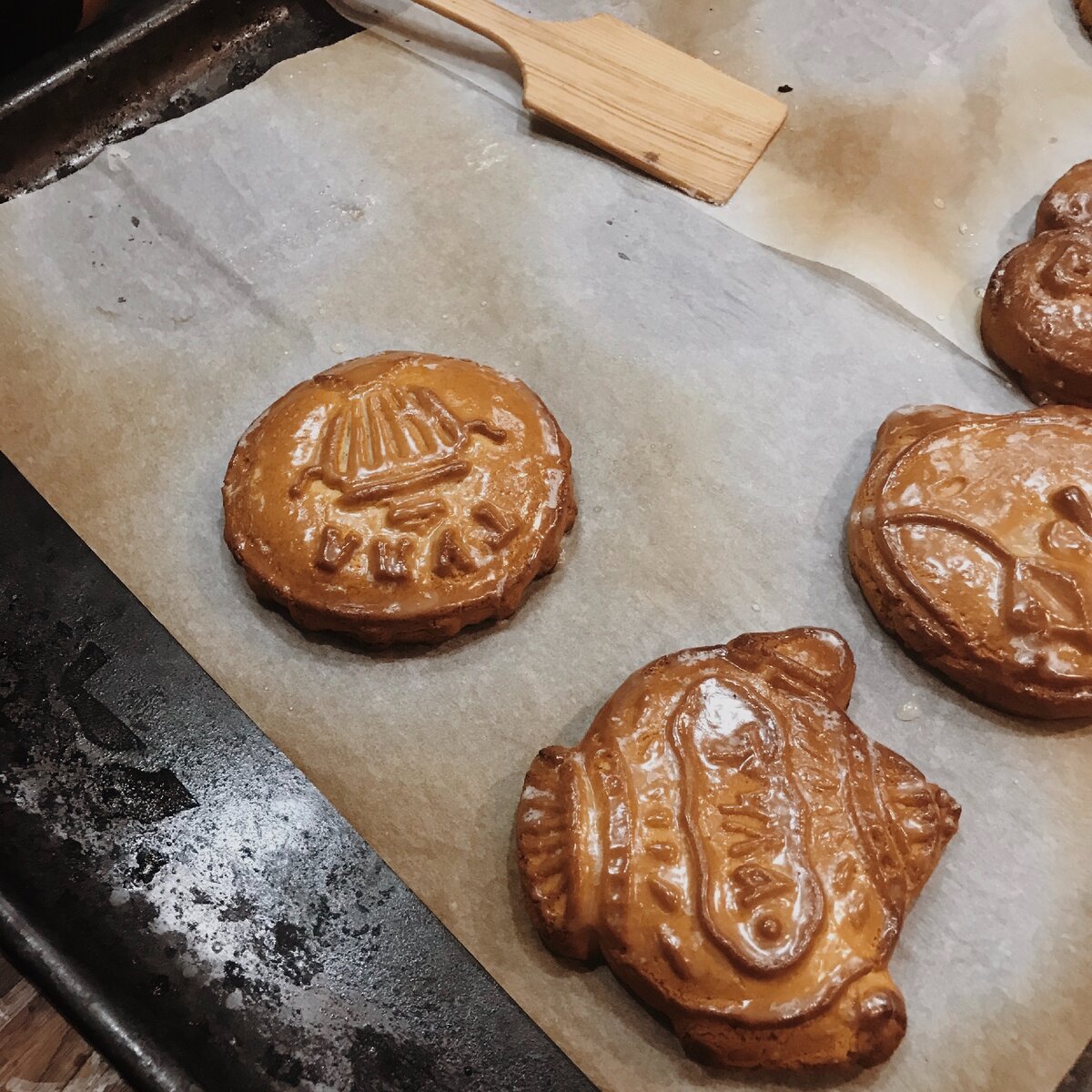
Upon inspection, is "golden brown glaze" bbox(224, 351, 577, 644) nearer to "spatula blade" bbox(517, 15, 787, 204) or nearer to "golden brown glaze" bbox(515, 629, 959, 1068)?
"golden brown glaze" bbox(515, 629, 959, 1068)

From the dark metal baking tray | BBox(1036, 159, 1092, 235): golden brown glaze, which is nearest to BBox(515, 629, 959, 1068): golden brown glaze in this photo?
the dark metal baking tray

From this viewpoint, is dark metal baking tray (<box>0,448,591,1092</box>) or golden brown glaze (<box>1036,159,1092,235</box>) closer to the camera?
dark metal baking tray (<box>0,448,591,1092</box>)

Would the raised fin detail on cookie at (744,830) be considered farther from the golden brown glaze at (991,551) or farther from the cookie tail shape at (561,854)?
the golden brown glaze at (991,551)

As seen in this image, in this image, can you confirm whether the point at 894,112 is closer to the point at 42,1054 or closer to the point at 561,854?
the point at 561,854

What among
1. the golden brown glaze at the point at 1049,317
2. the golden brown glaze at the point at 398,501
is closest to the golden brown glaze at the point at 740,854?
the golden brown glaze at the point at 398,501

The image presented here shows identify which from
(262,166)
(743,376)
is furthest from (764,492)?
(262,166)
